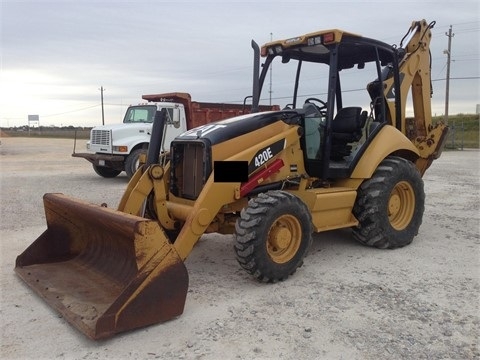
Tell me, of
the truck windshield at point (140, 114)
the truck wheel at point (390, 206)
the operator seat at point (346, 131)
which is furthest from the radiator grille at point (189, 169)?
the truck windshield at point (140, 114)

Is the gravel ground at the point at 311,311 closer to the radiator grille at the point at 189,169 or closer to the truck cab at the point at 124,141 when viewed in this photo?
the radiator grille at the point at 189,169

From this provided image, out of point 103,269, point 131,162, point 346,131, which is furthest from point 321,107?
point 131,162

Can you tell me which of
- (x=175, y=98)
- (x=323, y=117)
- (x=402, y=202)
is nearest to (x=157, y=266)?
(x=323, y=117)

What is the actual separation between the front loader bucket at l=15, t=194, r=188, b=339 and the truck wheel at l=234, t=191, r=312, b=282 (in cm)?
80

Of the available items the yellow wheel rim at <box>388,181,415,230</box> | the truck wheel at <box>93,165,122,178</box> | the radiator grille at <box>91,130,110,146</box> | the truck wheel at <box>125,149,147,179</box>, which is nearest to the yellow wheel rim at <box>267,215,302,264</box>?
the yellow wheel rim at <box>388,181,415,230</box>

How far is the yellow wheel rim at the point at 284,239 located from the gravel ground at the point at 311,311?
0.30m

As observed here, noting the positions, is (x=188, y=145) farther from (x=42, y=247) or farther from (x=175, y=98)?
(x=175, y=98)

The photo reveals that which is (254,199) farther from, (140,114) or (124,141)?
(140,114)

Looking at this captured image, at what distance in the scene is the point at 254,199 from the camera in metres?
4.78

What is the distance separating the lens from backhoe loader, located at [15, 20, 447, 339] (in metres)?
3.99

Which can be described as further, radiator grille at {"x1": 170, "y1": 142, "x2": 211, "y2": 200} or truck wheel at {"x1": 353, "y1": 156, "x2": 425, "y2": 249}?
truck wheel at {"x1": 353, "y1": 156, "x2": 425, "y2": 249}

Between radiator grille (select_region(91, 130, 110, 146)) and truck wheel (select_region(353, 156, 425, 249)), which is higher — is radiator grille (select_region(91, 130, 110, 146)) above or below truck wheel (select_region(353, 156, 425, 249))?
above

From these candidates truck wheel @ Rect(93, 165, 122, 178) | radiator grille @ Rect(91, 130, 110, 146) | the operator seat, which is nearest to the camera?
the operator seat

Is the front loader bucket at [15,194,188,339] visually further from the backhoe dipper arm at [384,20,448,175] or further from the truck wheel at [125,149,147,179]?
the truck wheel at [125,149,147,179]
